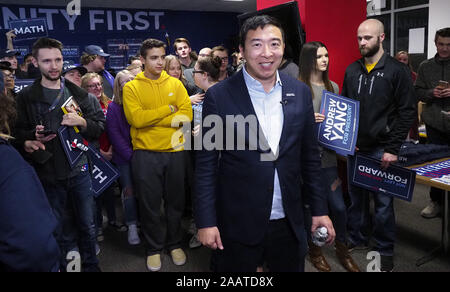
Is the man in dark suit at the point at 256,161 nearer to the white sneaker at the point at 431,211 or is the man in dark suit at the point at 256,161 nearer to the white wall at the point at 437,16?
the white sneaker at the point at 431,211

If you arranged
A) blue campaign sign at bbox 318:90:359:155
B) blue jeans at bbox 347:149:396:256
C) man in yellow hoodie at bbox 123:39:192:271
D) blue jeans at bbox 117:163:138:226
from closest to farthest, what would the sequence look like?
blue campaign sign at bbox 318:90:359:155 → blue jeans at bbox 347:149:396:256 → man in yellow hoodie at bbox 123:39:192:271 → blue jeans at bbox 117:163:138:226

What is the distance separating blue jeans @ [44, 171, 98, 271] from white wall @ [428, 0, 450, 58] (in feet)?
22.0

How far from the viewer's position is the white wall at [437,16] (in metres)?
6.50

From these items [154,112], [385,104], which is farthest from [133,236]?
[385,104]

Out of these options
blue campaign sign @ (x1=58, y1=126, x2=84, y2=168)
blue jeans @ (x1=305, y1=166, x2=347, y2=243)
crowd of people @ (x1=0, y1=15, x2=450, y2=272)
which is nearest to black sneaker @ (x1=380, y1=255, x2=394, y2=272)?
crowd of people @ (x1=0, y1=15, x2=450, y2=272)

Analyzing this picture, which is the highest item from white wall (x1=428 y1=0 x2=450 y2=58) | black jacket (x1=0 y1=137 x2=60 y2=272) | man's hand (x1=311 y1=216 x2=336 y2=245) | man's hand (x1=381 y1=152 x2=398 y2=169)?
white wall (x1=428 y1=0 x2=450 y2=58)

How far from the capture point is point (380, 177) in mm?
2598

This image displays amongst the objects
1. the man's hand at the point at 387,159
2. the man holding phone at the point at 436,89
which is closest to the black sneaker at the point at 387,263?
the man's hand at the point at 387,159

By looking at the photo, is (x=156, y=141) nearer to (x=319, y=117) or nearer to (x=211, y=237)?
(x=319, y=117)

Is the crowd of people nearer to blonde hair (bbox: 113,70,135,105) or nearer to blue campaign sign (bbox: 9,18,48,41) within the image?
blonde hair (bbox: 113,70,135,105)

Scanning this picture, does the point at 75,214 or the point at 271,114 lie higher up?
the point at 271,114

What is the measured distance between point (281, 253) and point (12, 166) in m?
1.13

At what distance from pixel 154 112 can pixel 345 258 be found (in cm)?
180

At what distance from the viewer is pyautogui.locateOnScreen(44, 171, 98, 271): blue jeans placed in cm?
242
